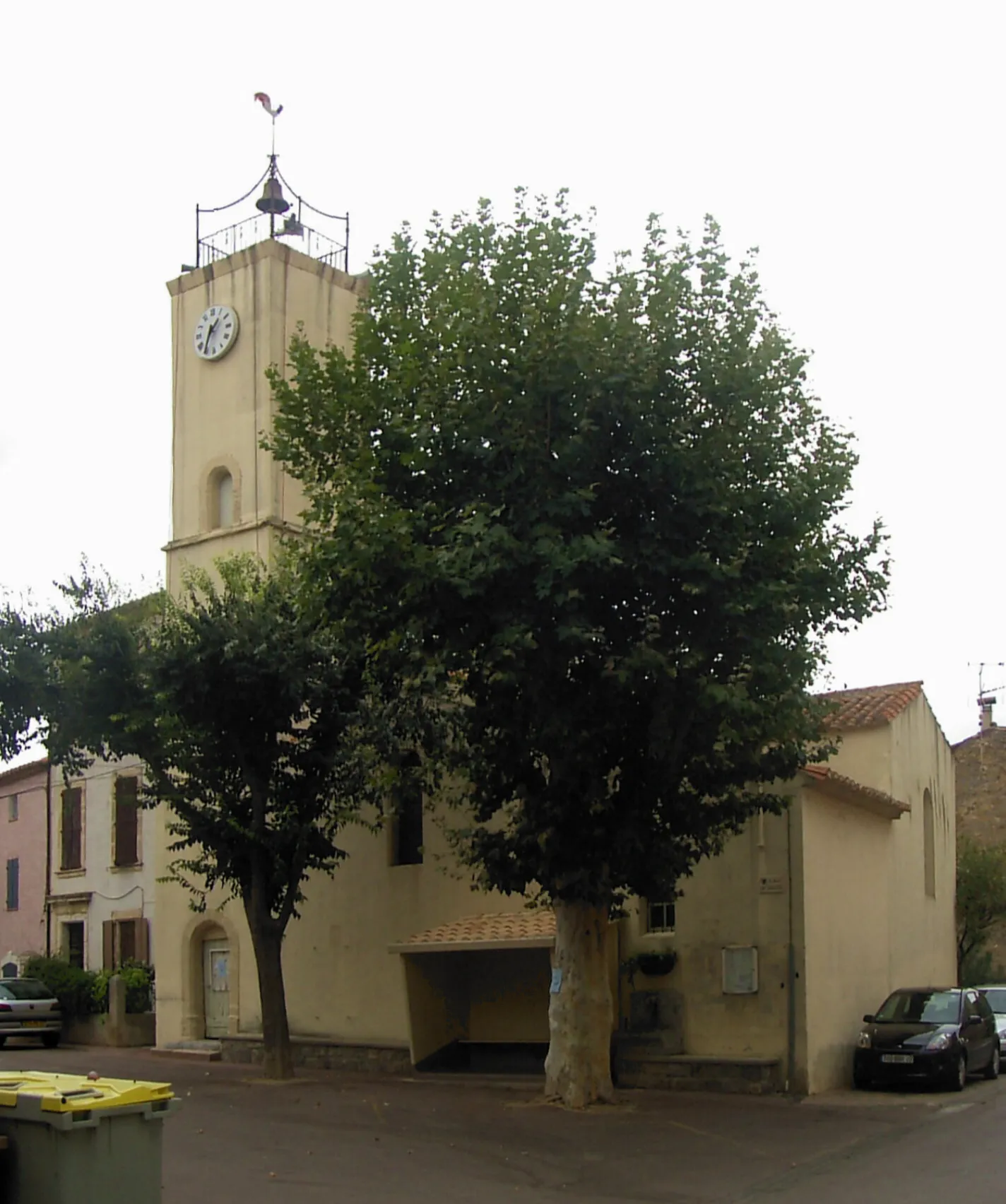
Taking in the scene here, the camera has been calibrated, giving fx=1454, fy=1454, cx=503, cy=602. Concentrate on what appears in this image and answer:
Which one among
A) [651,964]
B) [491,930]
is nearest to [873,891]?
[651,964]

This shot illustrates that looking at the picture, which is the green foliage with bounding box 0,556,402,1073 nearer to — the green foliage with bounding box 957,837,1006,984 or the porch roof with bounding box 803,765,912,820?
the porch roof with bounding box 803,765,912,820

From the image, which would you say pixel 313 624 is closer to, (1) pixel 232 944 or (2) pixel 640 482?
(2) pixel 640 482

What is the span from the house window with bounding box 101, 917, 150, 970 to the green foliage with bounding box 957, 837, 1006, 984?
59.3 ft

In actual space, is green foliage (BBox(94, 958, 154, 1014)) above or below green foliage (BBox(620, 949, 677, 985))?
below

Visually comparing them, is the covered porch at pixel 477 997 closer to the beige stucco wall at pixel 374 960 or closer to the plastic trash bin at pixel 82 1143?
the beige stucco wall at pixel 374 960

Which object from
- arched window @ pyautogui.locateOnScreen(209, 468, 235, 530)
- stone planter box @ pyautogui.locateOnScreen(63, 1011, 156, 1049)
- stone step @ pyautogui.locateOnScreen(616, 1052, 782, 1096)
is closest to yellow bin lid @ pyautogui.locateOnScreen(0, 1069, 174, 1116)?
stone step @ pyautogui.locateOnScreen(616, 1052, 782, 1096)

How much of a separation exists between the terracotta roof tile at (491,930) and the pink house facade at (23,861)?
1715cm

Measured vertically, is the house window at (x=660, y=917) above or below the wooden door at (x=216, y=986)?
above

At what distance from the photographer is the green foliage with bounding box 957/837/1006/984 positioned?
106ft

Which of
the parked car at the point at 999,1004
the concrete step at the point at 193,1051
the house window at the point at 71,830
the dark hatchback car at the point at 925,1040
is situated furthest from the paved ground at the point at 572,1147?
the house window at the point at 71,830

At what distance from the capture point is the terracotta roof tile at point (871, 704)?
25.1 meters

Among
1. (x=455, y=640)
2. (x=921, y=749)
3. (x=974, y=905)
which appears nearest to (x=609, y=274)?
(x=455, y=640)

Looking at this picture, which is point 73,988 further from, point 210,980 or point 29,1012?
point 210,980

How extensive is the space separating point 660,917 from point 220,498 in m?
13.3
